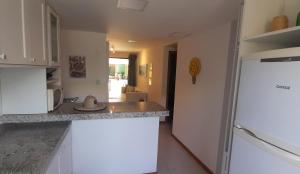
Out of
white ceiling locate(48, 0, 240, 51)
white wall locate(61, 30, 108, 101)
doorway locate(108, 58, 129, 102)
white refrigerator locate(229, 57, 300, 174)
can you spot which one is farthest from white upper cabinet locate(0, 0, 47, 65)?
doorway locate(108, 58, 129, 102)

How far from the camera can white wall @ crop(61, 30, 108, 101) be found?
321cm

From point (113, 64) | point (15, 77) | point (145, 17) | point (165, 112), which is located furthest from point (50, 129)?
point (113, 64)

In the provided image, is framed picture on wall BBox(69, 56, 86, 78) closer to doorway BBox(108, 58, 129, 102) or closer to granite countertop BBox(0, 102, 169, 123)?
granite countertop BBox(0, 102, 169, 123)

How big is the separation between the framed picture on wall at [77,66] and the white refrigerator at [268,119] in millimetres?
2903

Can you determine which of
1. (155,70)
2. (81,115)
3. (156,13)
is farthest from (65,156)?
(155,70)

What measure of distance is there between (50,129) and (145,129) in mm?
1021

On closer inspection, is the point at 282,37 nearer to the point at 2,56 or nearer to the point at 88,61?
the point at 2,56

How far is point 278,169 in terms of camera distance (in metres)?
0.93

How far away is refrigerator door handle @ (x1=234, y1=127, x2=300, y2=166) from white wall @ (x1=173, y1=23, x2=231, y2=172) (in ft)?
3.84

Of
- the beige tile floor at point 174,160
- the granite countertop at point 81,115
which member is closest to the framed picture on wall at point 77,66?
the granite countertop at point 81,115

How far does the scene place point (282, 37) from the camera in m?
1.17

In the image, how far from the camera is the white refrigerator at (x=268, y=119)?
0.85 meters

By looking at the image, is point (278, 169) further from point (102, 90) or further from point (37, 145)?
point (102, 90)

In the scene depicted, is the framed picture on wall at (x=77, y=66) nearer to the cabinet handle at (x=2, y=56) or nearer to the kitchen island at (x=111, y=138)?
the kitchen island at (x=111, y=138)
